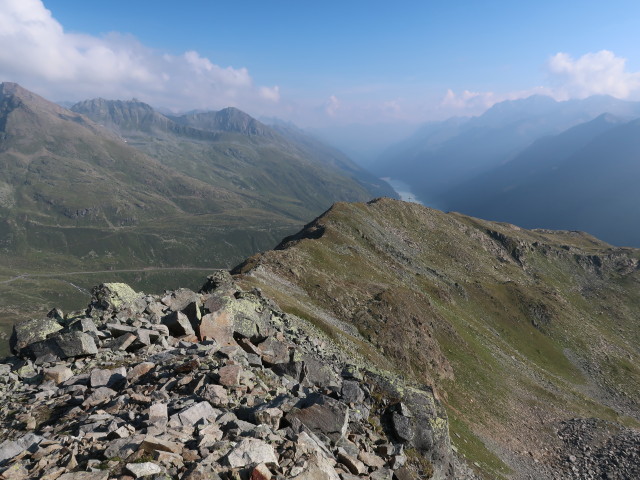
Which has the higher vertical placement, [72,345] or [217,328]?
[72,345]

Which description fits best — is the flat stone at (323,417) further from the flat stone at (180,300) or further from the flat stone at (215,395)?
the flat stone at (180,300)

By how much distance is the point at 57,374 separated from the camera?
707 inches

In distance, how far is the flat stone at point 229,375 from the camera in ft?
55.6

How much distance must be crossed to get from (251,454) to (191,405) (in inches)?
152

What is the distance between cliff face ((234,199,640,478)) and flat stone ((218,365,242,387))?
3174cm

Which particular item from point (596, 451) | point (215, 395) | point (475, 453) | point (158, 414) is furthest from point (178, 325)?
point (596, 451)

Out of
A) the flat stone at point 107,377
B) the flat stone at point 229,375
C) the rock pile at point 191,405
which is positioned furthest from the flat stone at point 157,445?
the flat stone at point 107,377

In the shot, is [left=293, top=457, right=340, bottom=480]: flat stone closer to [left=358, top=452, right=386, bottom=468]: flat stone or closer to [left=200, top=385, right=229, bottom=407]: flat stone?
[left=358, top=452, right=386, bottom=468]: flat stone

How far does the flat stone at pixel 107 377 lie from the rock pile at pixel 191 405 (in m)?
0.06

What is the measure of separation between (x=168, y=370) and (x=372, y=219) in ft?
348

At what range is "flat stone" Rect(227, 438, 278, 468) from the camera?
1195cm

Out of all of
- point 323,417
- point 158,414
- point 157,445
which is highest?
point 157,445

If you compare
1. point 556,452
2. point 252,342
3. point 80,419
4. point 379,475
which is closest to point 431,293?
point 556,452

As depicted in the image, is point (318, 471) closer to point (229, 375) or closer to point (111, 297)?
point (229, 375)
